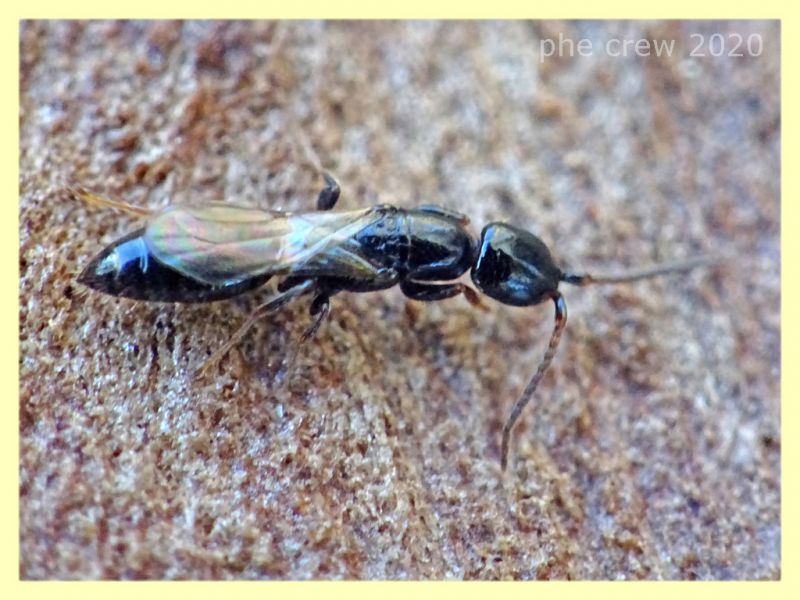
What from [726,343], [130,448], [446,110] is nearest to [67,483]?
[130,448]

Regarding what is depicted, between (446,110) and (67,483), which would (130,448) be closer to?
(67,483)

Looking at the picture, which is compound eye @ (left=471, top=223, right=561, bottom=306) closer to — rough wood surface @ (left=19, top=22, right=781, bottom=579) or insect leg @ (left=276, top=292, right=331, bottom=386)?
rough wood surface @ (left=19, top=22, right=781, bottom=579)

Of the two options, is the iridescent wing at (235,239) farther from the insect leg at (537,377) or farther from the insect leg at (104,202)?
the insect leg at (537,377)

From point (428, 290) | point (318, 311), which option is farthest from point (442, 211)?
point (318, 311)

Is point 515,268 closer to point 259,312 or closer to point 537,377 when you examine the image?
point 537,377

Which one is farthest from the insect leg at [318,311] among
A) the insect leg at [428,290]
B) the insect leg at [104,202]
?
the insect leg at [104,202]

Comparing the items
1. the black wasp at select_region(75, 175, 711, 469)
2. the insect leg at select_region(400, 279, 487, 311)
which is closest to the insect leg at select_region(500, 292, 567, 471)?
the black wasp at select_region(75, 175, 711, 469)

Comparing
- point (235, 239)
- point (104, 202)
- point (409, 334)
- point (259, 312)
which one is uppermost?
point (104, 202)
